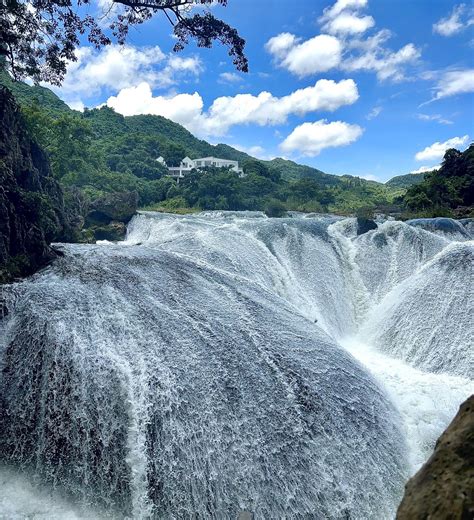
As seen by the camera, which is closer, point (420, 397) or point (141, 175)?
point (420, 397)

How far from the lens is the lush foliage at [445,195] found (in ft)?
82.1

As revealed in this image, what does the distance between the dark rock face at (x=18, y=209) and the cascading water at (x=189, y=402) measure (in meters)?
0.51

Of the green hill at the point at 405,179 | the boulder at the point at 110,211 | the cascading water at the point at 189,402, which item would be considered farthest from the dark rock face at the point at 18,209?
the green hill at the point at 405,179

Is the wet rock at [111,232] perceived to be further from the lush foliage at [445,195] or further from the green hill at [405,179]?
the green hill at [405,179]

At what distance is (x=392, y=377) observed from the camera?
30.8 feet

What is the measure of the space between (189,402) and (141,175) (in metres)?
51.6

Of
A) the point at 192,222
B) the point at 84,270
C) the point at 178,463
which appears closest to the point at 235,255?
the point at 84,270

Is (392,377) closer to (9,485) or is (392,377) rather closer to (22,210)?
(9,485)

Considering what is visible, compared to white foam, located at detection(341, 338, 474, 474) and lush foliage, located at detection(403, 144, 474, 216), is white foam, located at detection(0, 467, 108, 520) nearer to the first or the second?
white foam, located at detection(341, 338, 474, 474)

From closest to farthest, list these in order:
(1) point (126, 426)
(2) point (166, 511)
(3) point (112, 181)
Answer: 1. (2) point (166, 511)
2. (1) point (126, 426)
3. (3) point (112, 181)

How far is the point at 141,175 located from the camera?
179 feet

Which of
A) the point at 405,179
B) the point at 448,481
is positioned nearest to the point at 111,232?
the point at 448,481

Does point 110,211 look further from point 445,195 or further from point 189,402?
point 445,195

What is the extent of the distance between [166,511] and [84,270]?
4.84 meters
